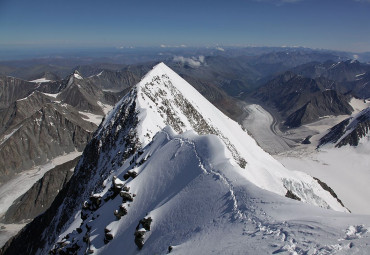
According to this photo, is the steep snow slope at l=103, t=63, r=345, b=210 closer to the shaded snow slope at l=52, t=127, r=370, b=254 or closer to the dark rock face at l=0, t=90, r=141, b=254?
the dark rock face at l=0, t=90, r=141, b=254

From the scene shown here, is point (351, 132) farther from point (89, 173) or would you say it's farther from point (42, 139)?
point (42, 139)

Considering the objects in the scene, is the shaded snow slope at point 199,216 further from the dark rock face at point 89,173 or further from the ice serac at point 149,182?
the dark rock face at point 89,173

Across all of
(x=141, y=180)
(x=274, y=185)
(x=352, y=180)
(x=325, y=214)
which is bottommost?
(x=352, y=180)

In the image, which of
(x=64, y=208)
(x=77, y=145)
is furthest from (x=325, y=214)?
(x=77, y=145)

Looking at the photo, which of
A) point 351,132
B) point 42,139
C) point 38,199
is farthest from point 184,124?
point 351,132

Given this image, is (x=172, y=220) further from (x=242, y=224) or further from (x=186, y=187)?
(x=242, y=224)

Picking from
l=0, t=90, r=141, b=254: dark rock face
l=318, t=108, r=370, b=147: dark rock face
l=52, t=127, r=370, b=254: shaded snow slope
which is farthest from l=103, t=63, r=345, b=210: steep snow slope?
l=318, t=108, r=370, b=147: dark rock face

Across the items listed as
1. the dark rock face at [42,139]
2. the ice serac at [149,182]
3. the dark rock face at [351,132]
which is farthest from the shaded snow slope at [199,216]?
the dark rock face at [351,132]
